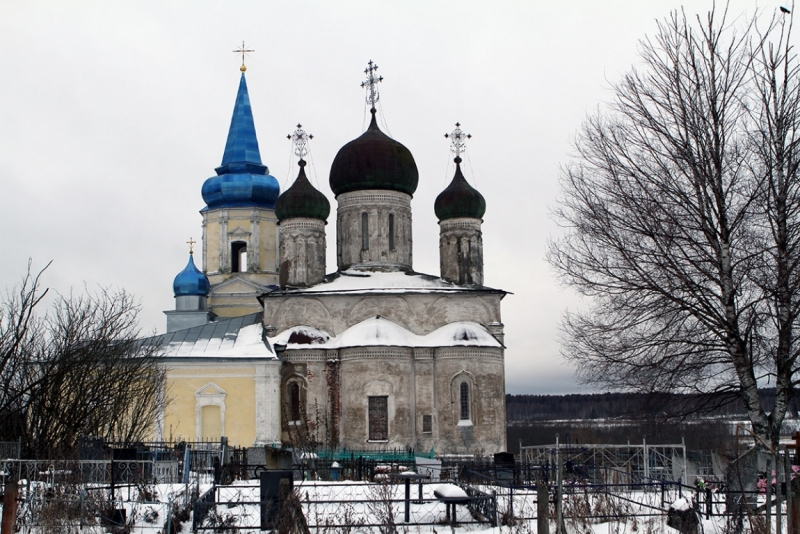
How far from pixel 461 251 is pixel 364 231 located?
326 cm

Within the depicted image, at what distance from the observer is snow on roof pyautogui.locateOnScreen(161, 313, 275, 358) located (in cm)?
2709

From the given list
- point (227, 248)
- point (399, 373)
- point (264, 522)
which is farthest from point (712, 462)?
point (227, 248)

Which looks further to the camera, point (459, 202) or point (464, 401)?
point (459, 202)

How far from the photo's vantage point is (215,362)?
26797mm

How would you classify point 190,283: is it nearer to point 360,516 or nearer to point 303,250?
point 303,250

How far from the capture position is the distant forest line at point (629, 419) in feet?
40.4

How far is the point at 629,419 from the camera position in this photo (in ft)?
42.7

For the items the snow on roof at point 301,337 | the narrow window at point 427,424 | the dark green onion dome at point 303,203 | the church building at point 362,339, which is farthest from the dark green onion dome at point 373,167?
the narrow window at point 427,424

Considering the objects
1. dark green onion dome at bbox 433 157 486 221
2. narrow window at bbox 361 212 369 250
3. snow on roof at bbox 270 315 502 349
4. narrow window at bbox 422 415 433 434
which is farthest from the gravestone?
dark green onion dome at bbox 433 157 486 221

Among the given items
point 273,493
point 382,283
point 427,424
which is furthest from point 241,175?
point 273,493

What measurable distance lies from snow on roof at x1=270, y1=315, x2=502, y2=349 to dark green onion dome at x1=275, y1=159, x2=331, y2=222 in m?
4.25

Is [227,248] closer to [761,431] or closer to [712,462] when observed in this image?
[712,462]

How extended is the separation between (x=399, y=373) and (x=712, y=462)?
8837 millimetres

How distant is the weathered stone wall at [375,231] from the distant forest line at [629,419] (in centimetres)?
775
